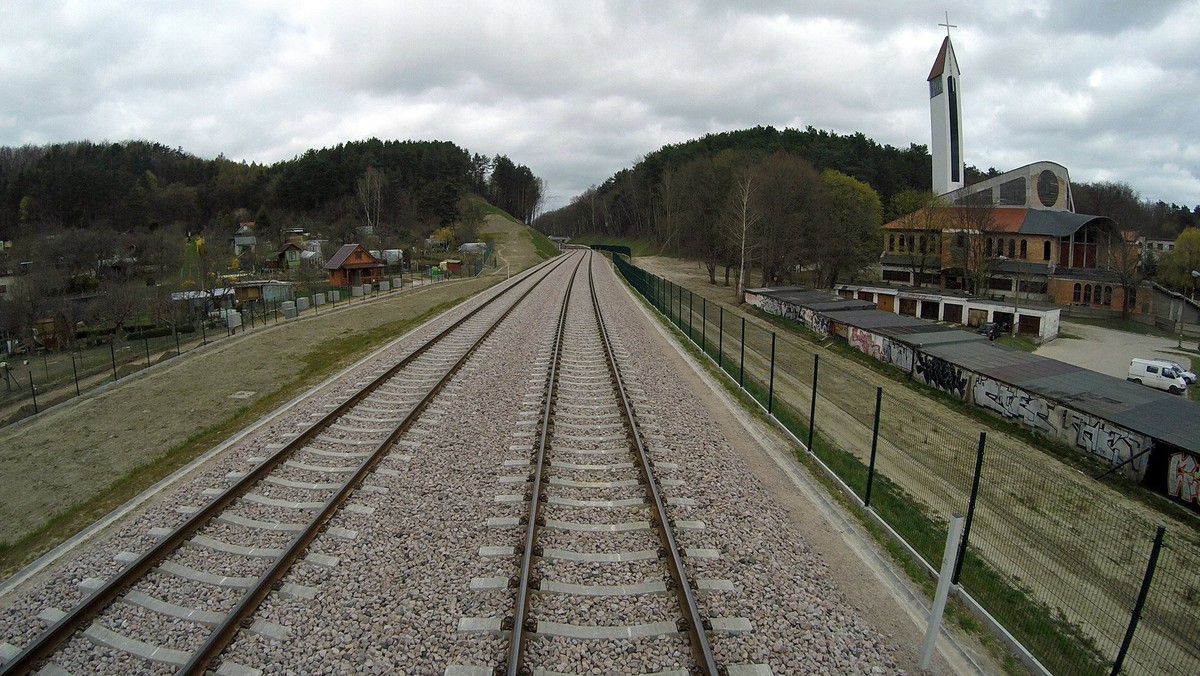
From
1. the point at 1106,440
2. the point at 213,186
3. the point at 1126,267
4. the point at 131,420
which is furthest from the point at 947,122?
the point at 213,186

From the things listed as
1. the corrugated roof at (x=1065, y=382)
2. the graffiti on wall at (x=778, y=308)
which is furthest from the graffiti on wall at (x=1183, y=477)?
the graffiti on wall at (x=778, y=308)

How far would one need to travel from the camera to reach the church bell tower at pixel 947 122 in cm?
7706

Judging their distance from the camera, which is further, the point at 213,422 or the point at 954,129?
the point at 954,129

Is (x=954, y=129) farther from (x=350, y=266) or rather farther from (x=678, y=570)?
(x=678, y=570)

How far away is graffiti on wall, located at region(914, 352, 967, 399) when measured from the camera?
82.6 ft

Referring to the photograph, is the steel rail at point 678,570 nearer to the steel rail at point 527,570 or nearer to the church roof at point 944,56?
the steel rail at point 527,570

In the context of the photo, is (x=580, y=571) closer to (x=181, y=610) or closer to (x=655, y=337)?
(x=181, y=610)

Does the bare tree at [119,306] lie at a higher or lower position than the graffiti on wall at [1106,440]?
higher

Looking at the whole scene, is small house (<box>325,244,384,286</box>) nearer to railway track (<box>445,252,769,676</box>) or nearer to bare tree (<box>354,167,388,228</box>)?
bare tree (<box>354,167,388,228</box>)

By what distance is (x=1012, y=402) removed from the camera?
74.2 feet

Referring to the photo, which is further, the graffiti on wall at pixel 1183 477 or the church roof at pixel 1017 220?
the church roof at pixel 1017 220

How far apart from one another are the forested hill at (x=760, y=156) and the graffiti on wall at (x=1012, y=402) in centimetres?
5767

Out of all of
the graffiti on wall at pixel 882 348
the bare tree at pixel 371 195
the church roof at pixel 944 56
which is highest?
the church roof at pixel 944 56

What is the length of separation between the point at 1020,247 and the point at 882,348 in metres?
43.0
